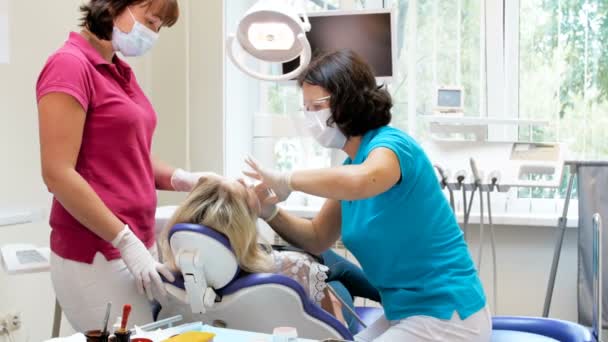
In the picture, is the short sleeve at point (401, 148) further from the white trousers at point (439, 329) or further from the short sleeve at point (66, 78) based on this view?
the short sleeve at point (66, 78)

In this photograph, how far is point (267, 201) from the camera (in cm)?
214

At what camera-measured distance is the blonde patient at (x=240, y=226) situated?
196 cm

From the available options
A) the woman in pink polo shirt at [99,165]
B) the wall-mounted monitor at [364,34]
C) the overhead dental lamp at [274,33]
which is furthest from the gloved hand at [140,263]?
the wall-mounted monitor at [364,34]

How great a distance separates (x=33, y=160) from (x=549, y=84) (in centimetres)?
237

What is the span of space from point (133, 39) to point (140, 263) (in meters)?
0.60

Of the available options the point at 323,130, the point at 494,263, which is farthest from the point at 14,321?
the point at 494,263

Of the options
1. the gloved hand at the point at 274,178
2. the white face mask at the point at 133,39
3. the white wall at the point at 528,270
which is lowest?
the white wall at the point at 528,270

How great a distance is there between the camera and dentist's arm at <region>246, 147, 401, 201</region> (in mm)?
1707

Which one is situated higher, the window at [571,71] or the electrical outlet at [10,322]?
the window at [571,71]

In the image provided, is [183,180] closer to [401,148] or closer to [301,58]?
[301,58]

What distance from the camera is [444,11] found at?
3695 millimetres

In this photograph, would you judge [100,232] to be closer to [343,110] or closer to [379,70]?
[343,110]

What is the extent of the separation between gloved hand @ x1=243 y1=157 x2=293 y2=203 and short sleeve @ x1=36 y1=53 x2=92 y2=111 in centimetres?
44

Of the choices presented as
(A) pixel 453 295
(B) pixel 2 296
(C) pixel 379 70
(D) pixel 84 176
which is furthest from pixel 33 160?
(A) pixel 453 295
